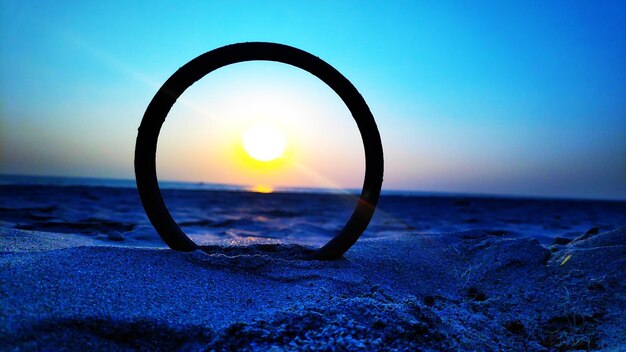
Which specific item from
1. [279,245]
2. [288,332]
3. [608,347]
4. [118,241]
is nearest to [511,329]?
[608,347]

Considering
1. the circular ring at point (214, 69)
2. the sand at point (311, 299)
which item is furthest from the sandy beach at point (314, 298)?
the circular ring at point (214, 69)

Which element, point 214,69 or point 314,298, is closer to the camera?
point 314,298

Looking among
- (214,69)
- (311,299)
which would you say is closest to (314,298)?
(311,299)

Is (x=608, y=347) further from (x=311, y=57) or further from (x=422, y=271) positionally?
(x=311, y=57)

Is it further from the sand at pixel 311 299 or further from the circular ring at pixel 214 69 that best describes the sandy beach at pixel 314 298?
the circular ring at pixel 214 69

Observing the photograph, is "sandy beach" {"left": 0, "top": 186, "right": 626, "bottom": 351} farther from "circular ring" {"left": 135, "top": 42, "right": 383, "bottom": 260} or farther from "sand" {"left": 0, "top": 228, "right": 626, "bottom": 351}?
"circular ring" {"left": 135, "top": 42, "right": 383, "bottom": 260}

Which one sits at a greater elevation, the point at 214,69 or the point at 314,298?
the point at 214,69

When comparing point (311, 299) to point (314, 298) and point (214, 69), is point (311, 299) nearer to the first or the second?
point (314, 298)
